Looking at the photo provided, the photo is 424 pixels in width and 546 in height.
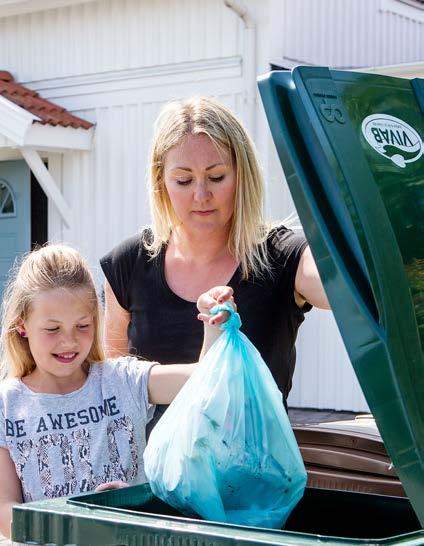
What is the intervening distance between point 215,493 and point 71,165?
28.2 feet

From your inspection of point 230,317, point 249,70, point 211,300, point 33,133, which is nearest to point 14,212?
point 33,133

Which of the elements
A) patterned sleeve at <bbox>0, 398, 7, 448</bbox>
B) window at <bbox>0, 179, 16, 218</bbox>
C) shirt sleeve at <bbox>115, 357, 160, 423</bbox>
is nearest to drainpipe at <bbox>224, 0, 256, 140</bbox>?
window at <bbox>0, 179, 16, 218</bbox>

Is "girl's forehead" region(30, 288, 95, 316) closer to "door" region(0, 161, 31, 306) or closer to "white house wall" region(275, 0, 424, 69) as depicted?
"white house wall" region(275, 0, 424, 69)

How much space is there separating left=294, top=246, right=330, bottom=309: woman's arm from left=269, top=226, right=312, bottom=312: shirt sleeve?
1 cm

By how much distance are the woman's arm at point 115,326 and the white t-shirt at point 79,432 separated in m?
0.32

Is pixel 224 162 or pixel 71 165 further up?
pixel 71 165

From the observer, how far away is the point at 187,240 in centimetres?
282

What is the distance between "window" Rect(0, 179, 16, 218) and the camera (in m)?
10.5

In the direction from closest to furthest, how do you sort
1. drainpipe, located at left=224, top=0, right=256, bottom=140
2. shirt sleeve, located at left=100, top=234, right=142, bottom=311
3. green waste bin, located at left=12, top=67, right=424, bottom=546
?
green waste bin, located at left=12, top=67, right=424, bottom=546, shirt sleeve, located at left=100, top=234, right=142, bottom=311, drainpipe, located at left=224, top=0, right=256, bottom=140

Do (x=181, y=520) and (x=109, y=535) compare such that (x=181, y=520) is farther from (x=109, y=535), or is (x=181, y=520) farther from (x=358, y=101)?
(x=358, y=101)

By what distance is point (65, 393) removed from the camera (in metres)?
2.61

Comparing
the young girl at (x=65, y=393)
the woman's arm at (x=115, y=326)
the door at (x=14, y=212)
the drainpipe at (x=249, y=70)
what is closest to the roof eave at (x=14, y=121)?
the door at (x=14, y=212)

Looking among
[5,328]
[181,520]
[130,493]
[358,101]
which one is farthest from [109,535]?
[5,328]

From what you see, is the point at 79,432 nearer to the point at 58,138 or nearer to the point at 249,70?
the point at 249,70
